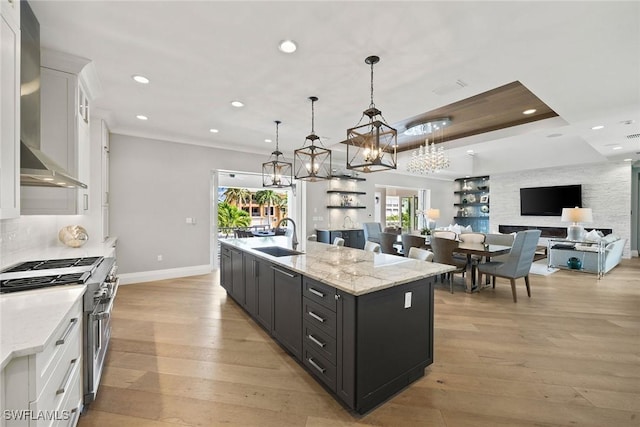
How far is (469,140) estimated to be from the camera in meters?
5.68

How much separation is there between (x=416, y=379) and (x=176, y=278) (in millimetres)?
→ 4594

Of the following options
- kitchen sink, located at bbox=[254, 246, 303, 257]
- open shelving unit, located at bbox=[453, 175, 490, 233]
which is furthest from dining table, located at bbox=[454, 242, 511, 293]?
open shelving unit, located at bbox=[453, 175, 490, 233]

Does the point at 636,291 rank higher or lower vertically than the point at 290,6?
lower

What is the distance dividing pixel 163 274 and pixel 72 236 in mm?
2158

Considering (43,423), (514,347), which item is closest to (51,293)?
(43,423)

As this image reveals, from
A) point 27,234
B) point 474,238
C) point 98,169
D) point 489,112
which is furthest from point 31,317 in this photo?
point 489,112

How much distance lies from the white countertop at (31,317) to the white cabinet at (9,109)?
1.44 feet

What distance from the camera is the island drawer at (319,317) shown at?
1.82 meters

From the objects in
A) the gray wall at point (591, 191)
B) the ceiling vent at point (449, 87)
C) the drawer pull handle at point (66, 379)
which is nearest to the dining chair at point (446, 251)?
the ceiling vent at point (449, 87)

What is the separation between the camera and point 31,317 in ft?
3.93

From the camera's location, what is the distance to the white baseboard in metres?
4.68

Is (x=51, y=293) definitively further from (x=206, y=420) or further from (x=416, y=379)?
(x=416, y=379)

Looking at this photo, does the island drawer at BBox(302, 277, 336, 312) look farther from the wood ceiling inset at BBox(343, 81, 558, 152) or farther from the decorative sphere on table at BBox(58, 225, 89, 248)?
the wood ceiling inset at BBox(343, 81, 558, 152)

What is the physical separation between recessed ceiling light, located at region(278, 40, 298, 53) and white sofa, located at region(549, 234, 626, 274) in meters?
6.83
